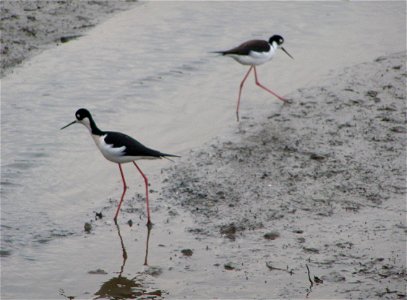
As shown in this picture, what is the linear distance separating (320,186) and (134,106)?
3267mm

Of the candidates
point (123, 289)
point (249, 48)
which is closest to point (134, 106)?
point (249, 48)

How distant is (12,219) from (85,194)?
33.8 inches

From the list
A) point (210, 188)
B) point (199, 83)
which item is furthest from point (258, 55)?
point (210, 188)

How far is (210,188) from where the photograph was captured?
8.18m

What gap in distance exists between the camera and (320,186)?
26.8 feet

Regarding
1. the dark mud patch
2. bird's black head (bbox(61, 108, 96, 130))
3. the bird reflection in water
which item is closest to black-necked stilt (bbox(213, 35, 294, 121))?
the dark mud patch

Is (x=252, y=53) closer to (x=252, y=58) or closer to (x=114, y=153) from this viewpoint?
(x=252, y=58)

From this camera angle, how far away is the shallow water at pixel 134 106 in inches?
275

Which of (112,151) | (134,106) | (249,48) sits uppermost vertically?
(249,48)

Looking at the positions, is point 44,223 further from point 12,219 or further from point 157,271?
point 157,271

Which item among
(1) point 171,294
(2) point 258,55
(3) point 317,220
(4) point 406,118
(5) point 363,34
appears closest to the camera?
(1) point 171,294

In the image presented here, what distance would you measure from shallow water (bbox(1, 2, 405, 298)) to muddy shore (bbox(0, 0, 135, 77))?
0.28m

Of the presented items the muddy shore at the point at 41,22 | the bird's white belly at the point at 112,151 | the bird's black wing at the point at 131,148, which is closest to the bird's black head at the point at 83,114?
the bird's white belly at the point at 112,151

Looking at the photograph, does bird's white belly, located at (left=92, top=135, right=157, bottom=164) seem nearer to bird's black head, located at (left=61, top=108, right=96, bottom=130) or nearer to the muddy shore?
bird's black head, located at (left=61, top=108, right=96, bottom=130)
